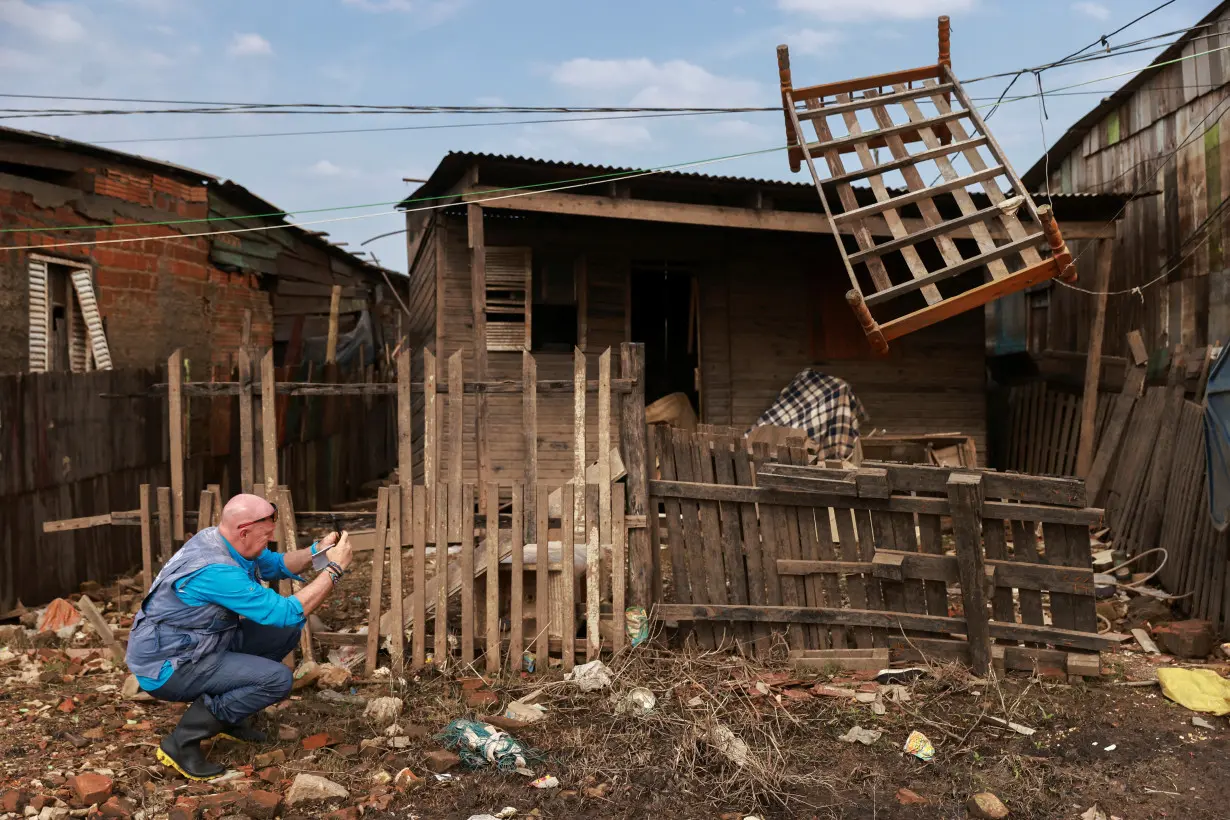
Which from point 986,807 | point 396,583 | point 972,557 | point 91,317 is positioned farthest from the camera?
point 91,317

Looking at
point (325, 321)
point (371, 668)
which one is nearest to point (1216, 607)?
point (371, 668)

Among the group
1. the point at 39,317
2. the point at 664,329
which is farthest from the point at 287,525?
the point at 664,329

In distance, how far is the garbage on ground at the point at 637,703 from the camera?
15.7 ft

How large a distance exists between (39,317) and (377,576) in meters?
6.91

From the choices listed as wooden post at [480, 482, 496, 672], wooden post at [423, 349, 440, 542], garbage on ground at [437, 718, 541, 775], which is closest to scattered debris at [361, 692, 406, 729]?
garbage on ground at [437, 718, 541, 775]

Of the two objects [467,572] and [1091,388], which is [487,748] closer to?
[467,572]

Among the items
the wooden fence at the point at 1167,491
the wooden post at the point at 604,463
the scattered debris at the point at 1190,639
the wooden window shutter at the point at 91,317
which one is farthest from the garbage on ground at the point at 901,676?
the wooden window shutter at the point at 91,317

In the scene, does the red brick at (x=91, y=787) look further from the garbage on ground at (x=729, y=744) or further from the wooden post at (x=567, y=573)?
the garbage on ground at (x=729, y=744)

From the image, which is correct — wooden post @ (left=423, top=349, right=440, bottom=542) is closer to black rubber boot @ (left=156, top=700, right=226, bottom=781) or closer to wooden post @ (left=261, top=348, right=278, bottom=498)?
wooden post @ (left=261, top=348, right=278, bottom=498)

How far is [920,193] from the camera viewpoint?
26.5 feet

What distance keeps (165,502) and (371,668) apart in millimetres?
1705

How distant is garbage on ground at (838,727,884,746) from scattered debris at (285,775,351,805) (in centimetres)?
241

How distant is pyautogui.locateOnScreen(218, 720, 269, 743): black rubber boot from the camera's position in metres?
4.62

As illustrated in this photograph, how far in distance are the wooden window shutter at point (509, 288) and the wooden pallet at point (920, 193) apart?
3405 mm
